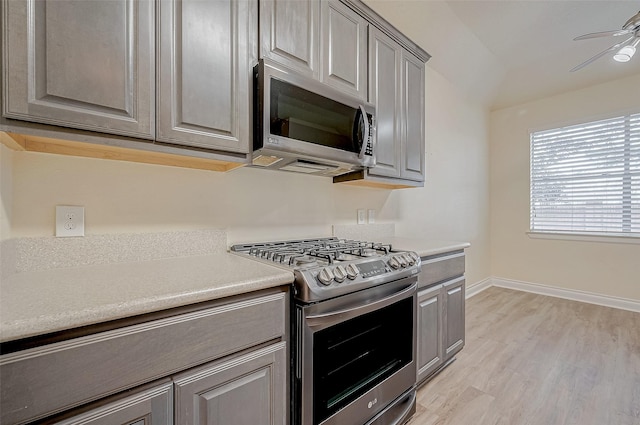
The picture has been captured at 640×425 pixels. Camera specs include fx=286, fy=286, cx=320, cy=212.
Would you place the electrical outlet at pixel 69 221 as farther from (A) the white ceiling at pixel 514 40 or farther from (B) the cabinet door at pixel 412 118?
(A) the white ceiling at pixel 514 40

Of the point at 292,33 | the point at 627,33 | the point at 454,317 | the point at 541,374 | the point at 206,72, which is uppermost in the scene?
the point at 627,33

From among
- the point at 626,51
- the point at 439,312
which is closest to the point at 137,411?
the point at 439,312

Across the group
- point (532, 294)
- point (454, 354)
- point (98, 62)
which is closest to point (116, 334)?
point (98, 62)

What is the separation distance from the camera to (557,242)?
12.7ft

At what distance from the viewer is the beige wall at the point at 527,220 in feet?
11.1

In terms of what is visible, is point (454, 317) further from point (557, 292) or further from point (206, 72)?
point (557, 292)

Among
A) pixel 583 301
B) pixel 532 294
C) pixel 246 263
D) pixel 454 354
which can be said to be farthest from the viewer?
pixel 532 294

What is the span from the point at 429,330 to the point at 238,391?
1341 mm

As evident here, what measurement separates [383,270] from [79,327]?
1.12 metres

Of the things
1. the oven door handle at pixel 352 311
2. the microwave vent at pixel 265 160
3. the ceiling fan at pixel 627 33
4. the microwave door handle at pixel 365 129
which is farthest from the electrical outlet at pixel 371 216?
the ceiling fan at pixel 627 33

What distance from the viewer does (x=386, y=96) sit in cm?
200

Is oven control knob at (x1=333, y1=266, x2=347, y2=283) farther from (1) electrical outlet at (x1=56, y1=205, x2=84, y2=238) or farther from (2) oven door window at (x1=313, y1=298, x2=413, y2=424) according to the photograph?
(1) electrical outlet at (x1=56, y1=205, x2=84, y2=238)

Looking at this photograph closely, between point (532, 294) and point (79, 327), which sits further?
point (532, 294)

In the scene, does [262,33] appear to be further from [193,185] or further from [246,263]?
[246,263]
